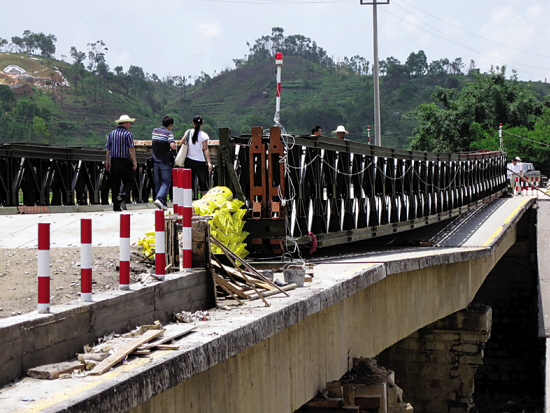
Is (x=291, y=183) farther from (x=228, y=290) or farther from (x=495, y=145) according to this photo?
(x=495, y=145)

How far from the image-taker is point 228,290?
8344mm

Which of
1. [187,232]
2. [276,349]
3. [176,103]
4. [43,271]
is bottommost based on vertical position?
[276,349]

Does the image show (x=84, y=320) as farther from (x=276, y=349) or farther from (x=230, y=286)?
(x=230, y=286)

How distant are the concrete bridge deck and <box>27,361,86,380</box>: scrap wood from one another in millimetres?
81

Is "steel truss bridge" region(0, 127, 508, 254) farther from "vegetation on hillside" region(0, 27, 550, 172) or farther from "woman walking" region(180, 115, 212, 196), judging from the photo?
"vegetation on hillside" region(0, 27, 550, 172)

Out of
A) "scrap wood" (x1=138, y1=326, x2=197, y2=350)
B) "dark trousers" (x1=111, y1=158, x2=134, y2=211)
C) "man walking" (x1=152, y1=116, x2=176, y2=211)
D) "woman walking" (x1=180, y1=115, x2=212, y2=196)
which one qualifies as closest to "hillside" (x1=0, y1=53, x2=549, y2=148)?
"dark trousers" (x1=111, y1=158, x2=134, y2=211)

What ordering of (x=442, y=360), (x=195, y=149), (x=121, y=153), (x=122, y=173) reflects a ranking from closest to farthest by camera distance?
(x=195, y=149) < (x=121, y=153) < (x=122, y=173) < (x=442, y=360)

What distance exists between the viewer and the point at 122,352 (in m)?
5.68

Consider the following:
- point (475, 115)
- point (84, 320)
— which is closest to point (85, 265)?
point (84, 320)

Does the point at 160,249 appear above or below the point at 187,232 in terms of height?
below

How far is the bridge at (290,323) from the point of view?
5.21 meters

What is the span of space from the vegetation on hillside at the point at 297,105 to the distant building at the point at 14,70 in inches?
71.7

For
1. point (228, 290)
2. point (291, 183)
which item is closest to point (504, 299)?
point (291, 183)

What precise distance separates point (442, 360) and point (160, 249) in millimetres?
13819
